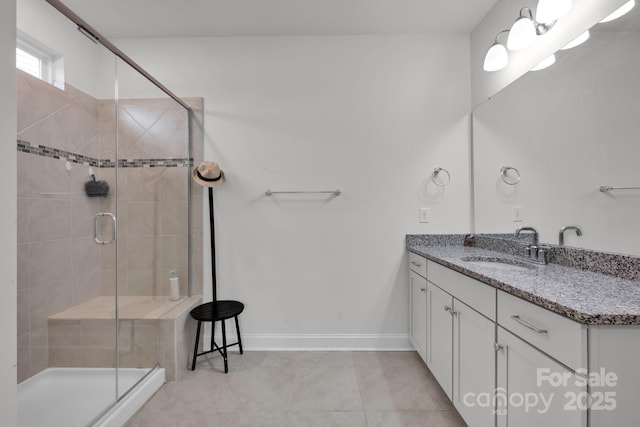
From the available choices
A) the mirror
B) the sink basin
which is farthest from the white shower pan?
the mirror

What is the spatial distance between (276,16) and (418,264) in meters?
2.12

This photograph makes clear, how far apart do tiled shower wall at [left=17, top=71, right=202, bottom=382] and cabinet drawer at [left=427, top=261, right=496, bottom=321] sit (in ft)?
5.97

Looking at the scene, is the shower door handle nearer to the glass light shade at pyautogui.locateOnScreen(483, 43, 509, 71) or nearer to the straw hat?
the straw hat

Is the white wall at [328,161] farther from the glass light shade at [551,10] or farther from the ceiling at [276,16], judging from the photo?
the glass light shade at [551,10]

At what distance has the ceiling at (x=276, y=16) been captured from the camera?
1.88 m

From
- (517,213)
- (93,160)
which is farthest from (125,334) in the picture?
(517,213)

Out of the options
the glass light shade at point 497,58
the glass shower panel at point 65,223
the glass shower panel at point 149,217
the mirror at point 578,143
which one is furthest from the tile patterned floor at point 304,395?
the glass light shade at point 497,58

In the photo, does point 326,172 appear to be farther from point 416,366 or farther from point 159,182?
point 416,366

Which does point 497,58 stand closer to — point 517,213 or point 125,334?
point 517,213

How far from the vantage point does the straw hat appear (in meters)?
1.98

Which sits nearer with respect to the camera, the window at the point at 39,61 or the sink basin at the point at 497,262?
the window at the point at 39,61

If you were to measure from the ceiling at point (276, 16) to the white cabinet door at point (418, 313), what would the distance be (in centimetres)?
194

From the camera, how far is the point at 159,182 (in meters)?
2.07

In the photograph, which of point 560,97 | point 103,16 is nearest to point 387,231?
point 560,97
